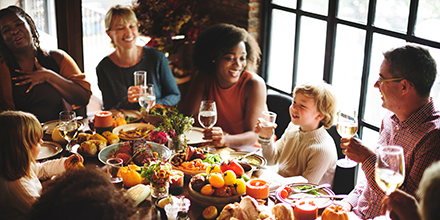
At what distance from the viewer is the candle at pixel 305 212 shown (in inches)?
53.4

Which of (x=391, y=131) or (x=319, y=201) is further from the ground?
(x=391, y=131)

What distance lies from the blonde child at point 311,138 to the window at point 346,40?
569mm

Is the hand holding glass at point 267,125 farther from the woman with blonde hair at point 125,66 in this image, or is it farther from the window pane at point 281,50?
the window pane at point 281,50

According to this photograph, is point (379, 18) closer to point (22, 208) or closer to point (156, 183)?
point (156, 183)

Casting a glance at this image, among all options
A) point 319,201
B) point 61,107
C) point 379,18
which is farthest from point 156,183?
point 379,18

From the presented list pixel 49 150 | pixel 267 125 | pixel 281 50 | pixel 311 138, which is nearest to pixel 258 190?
pixel 267 125

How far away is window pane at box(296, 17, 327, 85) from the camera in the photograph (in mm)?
3104

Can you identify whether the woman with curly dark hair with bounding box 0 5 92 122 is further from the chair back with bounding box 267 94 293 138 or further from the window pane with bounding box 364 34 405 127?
the window pane with bounding box 364 34 405 127

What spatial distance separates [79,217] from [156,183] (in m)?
0.59

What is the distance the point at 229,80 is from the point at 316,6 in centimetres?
102

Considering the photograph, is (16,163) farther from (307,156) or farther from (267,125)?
(307,156)

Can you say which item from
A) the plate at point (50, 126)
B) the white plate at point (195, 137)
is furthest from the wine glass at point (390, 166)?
the plate at point (50, 126)

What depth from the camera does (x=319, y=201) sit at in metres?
1.52

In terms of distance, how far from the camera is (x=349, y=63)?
2.82 meters
